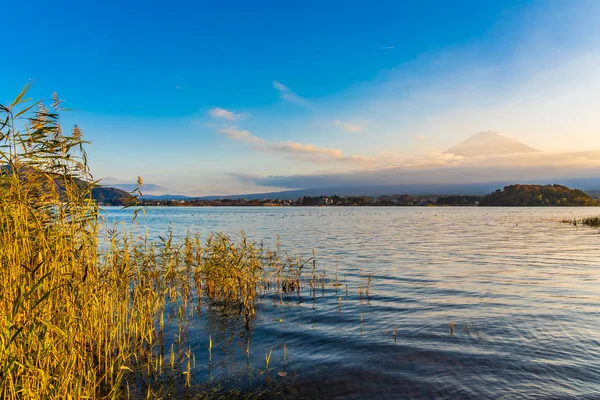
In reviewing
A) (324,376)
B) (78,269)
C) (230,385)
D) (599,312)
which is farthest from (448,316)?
(78,269)

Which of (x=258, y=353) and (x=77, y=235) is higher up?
(x=77, y=235)

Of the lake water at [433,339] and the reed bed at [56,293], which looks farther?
the lake water at [433,339]

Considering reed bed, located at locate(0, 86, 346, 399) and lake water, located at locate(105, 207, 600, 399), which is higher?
reed bed, located at locate(0, 86, 346, 399)

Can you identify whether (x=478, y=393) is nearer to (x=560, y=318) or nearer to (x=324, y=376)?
(x=324, y=376)

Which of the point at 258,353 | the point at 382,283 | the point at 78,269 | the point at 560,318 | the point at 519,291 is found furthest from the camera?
the point at 382,283

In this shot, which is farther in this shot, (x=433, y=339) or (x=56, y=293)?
(x=433, y=339)

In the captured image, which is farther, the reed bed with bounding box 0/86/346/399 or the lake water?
the lake water

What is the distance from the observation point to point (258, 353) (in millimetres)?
12250

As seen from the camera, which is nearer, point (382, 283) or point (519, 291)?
point (519, 291)

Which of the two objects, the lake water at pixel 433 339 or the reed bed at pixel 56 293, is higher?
the reed bed at pixel 56 293

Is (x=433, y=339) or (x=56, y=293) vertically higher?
(x=56, y=293)

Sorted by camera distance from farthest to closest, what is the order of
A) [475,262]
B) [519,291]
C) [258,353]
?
[475,262]
[519,291]
[258,353]

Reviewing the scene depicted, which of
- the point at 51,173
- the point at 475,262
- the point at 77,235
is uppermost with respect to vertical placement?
the point at 51,173

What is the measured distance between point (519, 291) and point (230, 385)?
59.4ft
